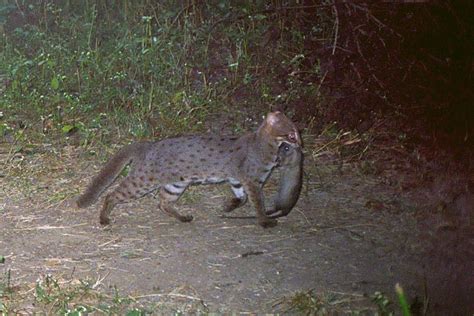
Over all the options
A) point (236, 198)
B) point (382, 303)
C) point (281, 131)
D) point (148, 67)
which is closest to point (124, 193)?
point (236, 198)

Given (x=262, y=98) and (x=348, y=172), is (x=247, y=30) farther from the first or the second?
(x=348, y=172)

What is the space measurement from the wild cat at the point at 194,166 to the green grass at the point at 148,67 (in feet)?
4.99

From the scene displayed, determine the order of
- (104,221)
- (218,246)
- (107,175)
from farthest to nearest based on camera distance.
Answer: (107,175)
(104,221)
(218,246)

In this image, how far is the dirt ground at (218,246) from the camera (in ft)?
16.5

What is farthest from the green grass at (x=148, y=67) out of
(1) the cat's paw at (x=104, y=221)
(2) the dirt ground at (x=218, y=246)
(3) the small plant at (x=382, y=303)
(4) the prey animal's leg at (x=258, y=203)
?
(3) the small plant at (x=382, y=303)

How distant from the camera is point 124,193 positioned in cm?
617

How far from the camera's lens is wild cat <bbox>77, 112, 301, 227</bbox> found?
6.15 meters

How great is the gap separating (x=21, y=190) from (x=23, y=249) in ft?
3.78

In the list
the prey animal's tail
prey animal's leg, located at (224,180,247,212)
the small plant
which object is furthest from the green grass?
the small plant

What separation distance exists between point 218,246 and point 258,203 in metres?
0.54

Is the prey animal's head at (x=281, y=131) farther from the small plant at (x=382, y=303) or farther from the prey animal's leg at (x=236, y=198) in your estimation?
the small plant at (x=382, y=303)

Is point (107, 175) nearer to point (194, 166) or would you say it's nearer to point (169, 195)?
point (169, 195)

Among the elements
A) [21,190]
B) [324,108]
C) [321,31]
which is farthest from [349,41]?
[21,190]

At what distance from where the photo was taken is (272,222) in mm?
6078
